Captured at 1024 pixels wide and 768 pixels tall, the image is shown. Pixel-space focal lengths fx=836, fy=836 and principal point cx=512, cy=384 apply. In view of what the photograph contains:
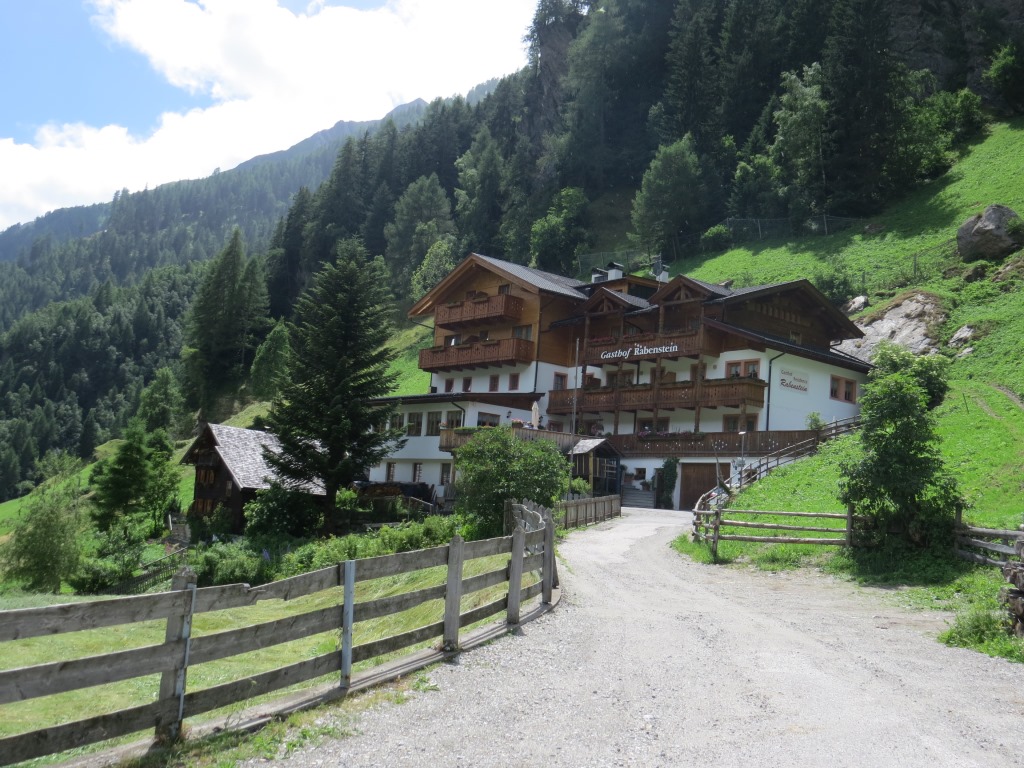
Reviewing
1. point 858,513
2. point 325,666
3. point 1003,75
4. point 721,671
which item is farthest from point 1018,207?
point 325,666

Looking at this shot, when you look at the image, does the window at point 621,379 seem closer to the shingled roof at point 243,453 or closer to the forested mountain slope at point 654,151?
the forested mountain slope at point 654,151

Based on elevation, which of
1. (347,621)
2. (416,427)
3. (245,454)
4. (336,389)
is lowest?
(347,621)

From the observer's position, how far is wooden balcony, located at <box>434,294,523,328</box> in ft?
185

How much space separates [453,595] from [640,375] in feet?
140

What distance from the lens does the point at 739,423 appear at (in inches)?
1731

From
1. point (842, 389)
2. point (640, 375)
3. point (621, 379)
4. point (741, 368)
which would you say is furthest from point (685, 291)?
point (842, 389)

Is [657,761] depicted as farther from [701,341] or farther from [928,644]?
[701,341]

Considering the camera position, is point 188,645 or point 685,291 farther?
point 685,291

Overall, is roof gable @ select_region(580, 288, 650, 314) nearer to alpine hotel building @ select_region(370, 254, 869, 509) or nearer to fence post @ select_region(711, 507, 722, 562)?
alpine hotel building @ select_region(370, 254, 869, 509)

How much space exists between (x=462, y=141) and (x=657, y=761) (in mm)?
131743

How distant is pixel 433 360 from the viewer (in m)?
59.8

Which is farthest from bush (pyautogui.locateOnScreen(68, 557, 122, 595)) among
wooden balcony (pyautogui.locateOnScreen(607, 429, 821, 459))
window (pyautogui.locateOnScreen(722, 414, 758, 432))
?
window (pyautogui.locateOnScreen(722, 414, 758, 432))

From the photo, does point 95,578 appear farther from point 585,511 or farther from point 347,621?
point 347,621

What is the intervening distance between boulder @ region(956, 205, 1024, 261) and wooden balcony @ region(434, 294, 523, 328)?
29.1 meters
